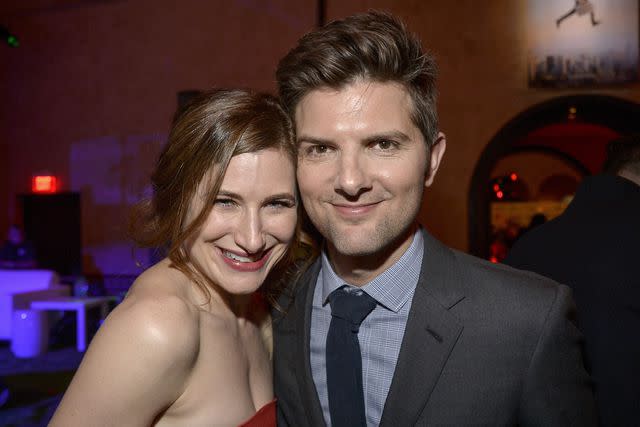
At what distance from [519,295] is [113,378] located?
3.45 ft

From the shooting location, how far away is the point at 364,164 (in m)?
1.43

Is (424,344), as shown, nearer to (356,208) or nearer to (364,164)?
(356,208)

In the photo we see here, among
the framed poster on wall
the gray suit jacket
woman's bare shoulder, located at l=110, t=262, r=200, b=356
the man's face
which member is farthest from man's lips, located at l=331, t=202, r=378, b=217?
the framed poster on wall

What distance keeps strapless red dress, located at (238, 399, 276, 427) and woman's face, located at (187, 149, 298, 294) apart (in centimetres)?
38

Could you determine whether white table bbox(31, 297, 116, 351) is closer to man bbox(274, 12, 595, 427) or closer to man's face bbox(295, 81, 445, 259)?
man bbox(274, 12, 595, 427)

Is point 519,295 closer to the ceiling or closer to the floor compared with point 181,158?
closer to the floor

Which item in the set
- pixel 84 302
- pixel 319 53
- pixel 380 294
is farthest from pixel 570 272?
pixel 84 302

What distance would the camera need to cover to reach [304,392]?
1.49 m

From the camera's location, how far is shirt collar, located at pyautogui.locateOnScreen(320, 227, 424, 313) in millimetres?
1482

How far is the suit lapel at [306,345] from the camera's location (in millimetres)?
1444

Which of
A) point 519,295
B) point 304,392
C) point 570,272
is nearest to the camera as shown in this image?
point 519,295

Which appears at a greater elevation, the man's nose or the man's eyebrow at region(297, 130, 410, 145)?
the man's eyebrow at region(297, 130, 410, 145)

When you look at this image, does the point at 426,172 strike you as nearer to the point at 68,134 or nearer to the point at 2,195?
the point at 68,134

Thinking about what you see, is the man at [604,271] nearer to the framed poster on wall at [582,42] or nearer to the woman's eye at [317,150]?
the woman's eye at [317,150]
